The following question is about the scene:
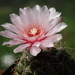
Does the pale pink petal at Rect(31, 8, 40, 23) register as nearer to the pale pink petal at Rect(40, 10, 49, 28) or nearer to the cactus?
the pale pink petal at Rect(40, 10, 49, 28)

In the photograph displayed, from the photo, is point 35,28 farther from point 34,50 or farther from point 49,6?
point 49,6

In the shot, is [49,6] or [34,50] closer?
[34,50]

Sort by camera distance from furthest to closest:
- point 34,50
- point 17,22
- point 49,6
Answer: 1. point 49,6
2. point 17,22
3. point 34,50

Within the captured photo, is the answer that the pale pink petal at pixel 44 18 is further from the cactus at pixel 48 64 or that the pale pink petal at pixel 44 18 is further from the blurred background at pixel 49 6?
the blurred background at pixel 49 6

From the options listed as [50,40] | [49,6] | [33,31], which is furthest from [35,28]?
[49,6]

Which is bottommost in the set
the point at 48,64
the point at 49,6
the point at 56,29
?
the point at 48,64

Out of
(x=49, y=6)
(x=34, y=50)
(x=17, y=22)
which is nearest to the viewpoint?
(x=34, y=50)
